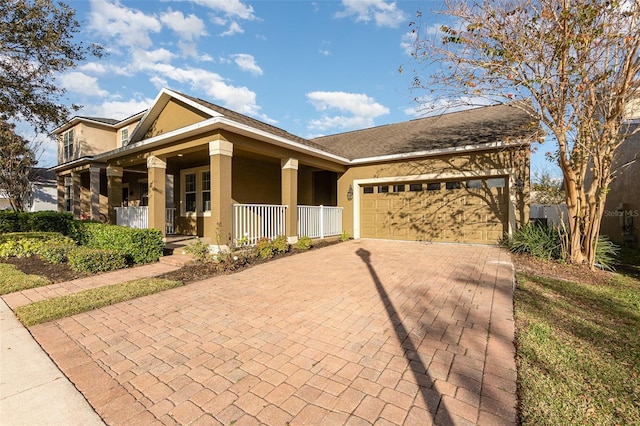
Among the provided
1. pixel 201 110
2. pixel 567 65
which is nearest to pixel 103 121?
pixel 201 110

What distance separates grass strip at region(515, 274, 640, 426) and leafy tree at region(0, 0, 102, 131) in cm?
1400

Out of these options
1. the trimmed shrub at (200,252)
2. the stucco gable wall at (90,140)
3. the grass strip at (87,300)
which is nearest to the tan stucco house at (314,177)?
the trimmed shrub at (200,252)

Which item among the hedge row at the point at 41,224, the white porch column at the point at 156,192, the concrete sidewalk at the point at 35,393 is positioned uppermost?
the white porch column at the point at 156,192

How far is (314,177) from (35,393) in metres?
12.3

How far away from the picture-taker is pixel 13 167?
577 inches

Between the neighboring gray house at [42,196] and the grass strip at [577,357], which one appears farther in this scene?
the neighboring gray house at [42,196]

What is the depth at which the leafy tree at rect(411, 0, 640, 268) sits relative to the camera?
19.4 ft

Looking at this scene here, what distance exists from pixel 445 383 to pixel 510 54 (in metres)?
7.06

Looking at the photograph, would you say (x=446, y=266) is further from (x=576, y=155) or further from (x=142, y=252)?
(x=142, y=252)

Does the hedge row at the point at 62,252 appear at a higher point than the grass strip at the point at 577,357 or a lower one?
higher

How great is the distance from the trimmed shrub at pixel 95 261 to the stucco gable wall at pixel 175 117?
4.09 m

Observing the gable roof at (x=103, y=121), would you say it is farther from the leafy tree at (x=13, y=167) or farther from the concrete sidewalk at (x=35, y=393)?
the concrete sidewalk at (x=35, y=393)

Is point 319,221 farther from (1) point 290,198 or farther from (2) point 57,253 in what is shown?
(2) point 57,253

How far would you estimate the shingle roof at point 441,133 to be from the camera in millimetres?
9938
